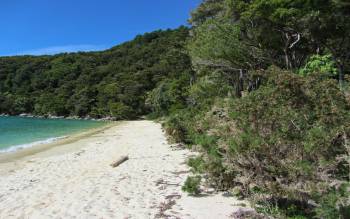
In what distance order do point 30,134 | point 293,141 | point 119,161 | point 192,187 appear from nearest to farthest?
point 293,141 → point 192,187 → point 119,161 → point 30,134

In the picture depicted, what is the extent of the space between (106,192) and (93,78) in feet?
269

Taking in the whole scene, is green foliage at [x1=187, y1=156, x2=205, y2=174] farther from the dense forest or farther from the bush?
the bush

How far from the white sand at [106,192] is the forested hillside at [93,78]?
41.0 meters

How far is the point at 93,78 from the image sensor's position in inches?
3442

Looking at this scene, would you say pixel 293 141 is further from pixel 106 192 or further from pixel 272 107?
pixel 106 192

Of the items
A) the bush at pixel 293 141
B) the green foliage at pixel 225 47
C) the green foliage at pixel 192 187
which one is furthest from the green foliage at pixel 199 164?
the green foliage at pixel 225 47

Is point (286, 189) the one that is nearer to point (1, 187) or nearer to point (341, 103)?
point (341, 103)

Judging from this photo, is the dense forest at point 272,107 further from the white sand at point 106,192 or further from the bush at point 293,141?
the white sand at point 106,192

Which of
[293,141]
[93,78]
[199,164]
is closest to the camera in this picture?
[293,141]

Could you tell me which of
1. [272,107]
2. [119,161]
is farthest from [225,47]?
[272,107]

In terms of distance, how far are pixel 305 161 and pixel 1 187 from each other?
7909 millimetres

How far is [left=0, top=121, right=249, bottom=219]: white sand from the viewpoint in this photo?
6.68m

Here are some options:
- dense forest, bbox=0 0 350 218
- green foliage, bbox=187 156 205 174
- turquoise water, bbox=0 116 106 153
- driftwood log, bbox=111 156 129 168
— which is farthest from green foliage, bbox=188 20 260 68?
green foliage, bbox=187 156 205 174

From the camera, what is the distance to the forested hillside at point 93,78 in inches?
2675
